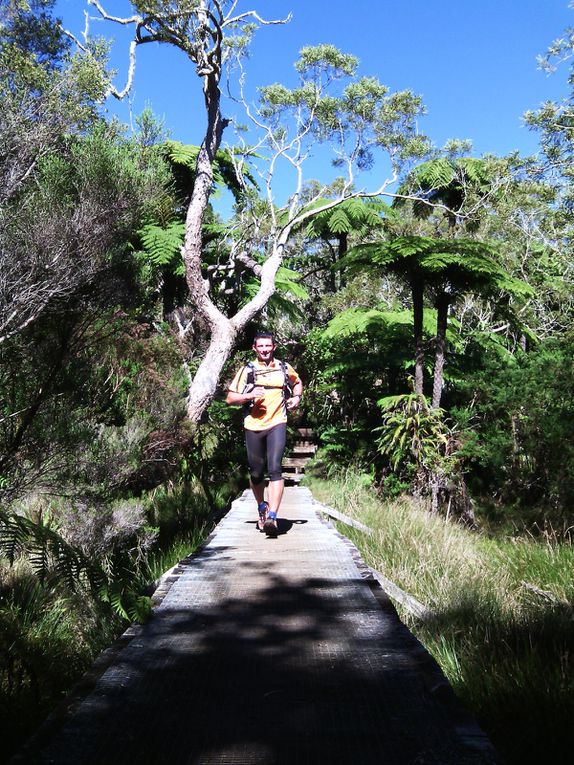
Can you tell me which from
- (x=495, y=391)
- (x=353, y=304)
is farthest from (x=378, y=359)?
(x=353, y=304)

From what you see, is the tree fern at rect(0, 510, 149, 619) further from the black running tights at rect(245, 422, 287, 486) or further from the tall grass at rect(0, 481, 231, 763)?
the black running tights at rect(245, 422, 287, 486)

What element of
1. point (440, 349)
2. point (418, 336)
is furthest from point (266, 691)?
point (418, 336)

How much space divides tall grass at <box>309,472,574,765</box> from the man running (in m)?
1.17

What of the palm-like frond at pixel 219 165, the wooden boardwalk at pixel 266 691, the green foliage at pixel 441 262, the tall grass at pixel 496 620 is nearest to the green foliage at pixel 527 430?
the green foliage at pixel 441 262

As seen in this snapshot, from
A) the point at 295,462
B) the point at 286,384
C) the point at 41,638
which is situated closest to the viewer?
the point at 41,638

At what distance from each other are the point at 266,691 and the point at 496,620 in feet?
7.38

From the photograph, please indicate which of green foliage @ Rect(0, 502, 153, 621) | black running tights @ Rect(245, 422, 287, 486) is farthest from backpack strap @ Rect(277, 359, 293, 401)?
green foliage @ Rect(0, 502, 153, 621)

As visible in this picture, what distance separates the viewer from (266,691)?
2.66 metres

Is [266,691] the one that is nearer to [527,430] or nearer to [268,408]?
[268,408]

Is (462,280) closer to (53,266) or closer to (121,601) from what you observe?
(53,266)

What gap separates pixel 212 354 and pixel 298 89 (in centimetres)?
1070

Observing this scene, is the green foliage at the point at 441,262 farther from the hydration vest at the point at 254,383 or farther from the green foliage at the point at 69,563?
the green foliage at the point at 69,563

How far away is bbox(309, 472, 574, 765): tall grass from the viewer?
282cm

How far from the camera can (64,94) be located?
14336 mm
